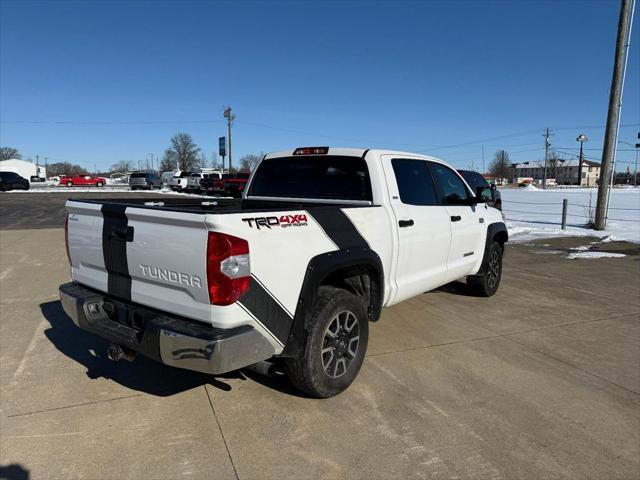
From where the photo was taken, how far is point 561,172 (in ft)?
427

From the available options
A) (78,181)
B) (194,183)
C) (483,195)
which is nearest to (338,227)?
(483,195)

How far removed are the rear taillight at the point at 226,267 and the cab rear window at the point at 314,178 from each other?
5.79 ft

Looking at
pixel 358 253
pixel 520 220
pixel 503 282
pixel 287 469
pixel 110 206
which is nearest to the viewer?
pixel 287 469

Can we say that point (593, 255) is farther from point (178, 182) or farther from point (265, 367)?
point (178, 182)

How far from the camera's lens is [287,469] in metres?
2.65

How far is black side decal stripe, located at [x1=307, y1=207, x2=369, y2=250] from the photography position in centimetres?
321

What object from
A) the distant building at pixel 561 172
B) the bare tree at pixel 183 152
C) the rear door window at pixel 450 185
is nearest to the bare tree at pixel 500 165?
the distant building at pixel 561 172

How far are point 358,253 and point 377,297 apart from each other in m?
0.61

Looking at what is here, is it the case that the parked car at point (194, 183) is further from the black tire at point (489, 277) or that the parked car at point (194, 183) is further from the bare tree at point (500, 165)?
the bare tree at point (500, 165)

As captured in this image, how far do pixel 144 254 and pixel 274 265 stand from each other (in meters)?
0.84

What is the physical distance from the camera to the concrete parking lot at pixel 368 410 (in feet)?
8.86

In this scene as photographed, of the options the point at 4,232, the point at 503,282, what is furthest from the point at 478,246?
the point at 4,232

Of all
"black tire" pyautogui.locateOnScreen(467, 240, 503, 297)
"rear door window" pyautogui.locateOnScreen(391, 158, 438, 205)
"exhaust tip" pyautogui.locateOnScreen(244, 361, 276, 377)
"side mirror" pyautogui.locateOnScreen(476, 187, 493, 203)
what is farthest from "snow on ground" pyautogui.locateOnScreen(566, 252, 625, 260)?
"exhaust tip" pyautogui.locateOnScreen(244, 361, 276, 377)

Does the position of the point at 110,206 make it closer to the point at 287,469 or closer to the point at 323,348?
the point at 323,348
